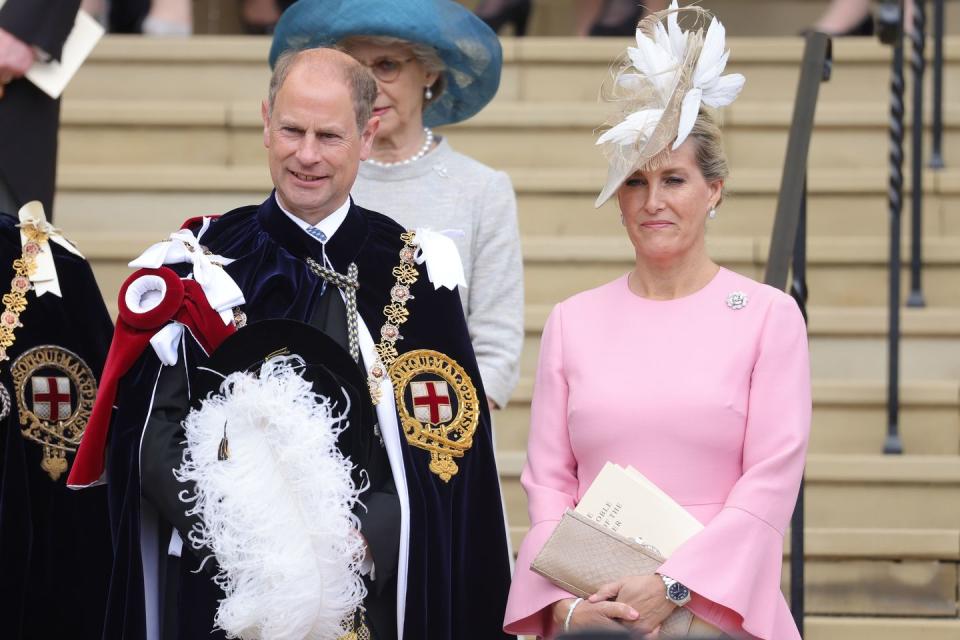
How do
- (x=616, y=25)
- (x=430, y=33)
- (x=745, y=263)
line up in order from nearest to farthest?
(x=430, y=33) < (x=745, y=263) < (x=616, y=25)

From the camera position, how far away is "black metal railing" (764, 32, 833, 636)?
469cm

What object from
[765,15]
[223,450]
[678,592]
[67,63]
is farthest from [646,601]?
[765,15]

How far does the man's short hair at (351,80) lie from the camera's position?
3717 millimetres

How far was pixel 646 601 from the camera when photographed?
3518mm

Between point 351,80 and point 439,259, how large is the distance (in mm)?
439

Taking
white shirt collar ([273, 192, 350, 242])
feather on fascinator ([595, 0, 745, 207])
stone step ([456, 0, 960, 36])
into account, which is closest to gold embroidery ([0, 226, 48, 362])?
white shirt collar ([273, 192, 350, 242])

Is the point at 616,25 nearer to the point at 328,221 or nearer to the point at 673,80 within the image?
the point at 673,80

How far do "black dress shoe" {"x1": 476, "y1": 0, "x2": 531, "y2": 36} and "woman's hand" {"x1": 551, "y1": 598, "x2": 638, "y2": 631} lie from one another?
4866 mm

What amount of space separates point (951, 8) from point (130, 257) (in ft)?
14.4

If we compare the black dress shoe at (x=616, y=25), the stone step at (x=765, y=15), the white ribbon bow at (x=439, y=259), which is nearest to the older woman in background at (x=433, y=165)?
the white ribbon bow at (x=439, y=259)

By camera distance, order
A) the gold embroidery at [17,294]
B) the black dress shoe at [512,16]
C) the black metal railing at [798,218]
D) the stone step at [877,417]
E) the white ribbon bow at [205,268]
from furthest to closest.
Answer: the black dress shoe at [512,16]
the stone step at [877,417]
the black metal railing at [798,218]
the gold embroidery at [17,294]
the white ribbon bow at [205,268]

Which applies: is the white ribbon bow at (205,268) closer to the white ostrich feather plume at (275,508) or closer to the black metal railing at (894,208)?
the white ostrich feather plume at (275,508)

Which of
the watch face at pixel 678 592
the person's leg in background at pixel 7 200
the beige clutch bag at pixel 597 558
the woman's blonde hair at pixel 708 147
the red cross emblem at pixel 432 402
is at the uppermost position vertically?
the person's leg in background at pixel 7 200

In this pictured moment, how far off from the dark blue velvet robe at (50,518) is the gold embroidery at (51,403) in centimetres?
2
